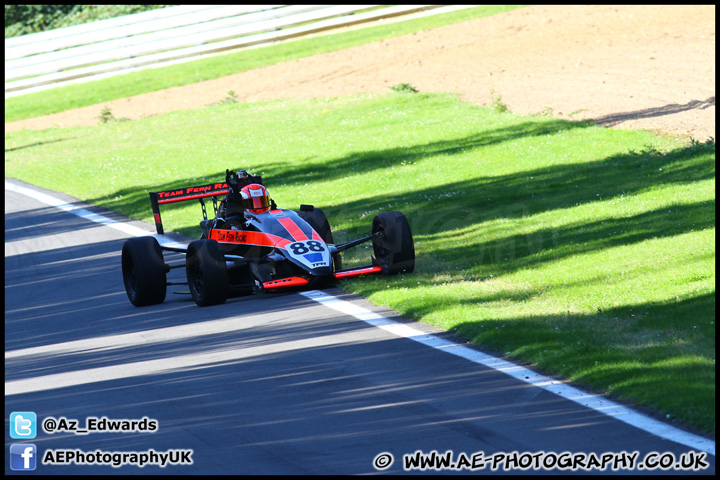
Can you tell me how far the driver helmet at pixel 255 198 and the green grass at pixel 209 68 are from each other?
26.2m

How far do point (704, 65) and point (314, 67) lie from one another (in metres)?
14.9

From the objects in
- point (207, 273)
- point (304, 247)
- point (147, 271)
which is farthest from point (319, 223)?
point (147, 271)

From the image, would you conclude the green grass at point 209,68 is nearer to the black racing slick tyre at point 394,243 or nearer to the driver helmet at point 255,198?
the driver helmet at point 255,198

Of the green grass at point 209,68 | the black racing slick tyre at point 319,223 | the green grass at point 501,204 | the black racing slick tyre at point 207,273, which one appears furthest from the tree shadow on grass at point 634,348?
the green grass at point 209,68

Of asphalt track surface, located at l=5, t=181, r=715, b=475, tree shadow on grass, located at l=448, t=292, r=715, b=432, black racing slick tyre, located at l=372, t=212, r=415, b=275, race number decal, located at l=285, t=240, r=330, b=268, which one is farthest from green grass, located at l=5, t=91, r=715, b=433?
asphalt track surface, located at l=5, t=181, r=715, b=475

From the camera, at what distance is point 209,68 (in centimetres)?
3878

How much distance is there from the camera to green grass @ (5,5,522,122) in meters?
37.7

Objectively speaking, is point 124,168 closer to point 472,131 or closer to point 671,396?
point 472,131

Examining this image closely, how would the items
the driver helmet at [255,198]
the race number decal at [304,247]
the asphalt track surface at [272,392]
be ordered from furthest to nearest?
the driver helmet at [255,198] → the race number decal at [304,247] → the asphalt track surface at [272,392]

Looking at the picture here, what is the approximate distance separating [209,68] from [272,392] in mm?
32603

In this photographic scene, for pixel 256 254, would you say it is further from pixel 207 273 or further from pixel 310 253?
pixel 207 273

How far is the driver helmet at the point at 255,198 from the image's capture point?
11758 mm

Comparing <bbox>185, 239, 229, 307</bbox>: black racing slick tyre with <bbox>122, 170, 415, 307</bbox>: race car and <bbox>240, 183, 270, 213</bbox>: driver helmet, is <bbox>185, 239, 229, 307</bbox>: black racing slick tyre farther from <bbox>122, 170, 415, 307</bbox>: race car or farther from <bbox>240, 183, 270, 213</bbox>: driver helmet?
<bbox>240, 183, 270, 213</bbox>: driver helmet

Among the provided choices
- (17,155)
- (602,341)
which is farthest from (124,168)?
(602,341)
